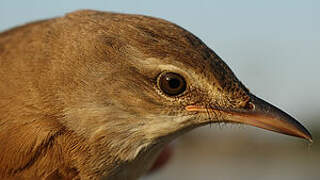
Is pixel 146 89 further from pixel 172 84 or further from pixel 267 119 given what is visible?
pixel 267 119

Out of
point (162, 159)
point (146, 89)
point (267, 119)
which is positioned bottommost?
point (162, 159)

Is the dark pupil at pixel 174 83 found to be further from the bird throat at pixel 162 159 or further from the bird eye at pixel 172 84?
the bird throat at pixel 162 159

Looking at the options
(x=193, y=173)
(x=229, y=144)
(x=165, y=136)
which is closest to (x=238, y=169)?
(x=193, y=173)

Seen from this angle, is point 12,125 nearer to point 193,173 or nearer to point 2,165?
point 2,165

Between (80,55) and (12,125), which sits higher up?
(80,55)

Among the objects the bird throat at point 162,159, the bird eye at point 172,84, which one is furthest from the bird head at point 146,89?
the bird throat at point 162,159

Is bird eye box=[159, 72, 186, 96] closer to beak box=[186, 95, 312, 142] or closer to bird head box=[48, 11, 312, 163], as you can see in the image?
bird head box=[48, 11, 312, 163]

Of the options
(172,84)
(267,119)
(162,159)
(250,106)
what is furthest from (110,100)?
(162,159)
